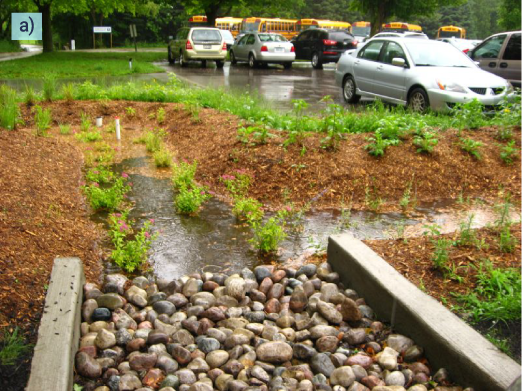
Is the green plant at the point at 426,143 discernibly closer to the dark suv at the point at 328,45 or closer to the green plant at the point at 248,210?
the green plant at the point at 248,210

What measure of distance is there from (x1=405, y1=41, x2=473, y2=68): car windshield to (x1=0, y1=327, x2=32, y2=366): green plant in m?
10.7

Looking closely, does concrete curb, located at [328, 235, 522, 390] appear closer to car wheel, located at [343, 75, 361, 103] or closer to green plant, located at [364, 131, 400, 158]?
green plant, located at [364, 131, 400, 158]

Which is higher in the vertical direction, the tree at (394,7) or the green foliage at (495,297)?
the tree at (394,7)

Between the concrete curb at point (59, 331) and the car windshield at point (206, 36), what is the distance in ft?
78.2

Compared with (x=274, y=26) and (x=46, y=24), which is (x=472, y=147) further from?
(x=274, y=26)

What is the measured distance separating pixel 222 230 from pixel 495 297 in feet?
9.54

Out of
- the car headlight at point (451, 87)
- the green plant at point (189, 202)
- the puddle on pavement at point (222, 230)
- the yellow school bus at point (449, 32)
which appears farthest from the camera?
the yellow school bus at point (449, 32)

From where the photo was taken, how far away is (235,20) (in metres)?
52.8

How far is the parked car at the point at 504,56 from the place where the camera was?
49.8 feet

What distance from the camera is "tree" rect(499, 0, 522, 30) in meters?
40.1

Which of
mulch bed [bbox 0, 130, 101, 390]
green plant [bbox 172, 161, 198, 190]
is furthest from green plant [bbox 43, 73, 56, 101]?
green plant [bbox 172, 161, 198, 190]

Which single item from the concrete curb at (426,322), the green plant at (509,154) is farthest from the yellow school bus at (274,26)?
the concrete curb at (426,322)

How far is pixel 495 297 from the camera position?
418 cm

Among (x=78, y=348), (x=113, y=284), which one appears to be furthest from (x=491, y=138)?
(x=78, y=348)
